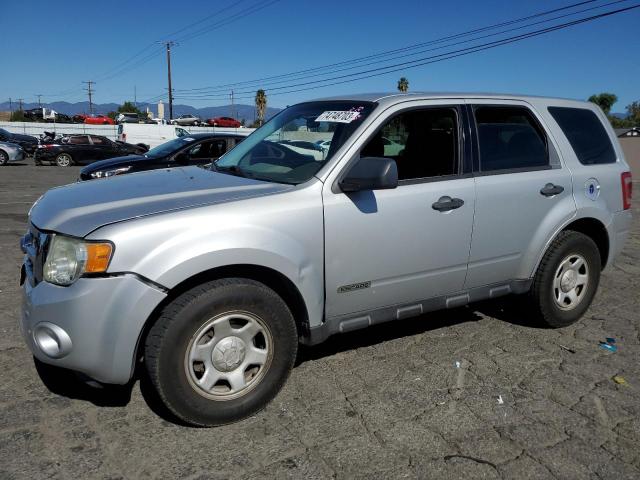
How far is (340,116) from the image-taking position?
3.68 meters

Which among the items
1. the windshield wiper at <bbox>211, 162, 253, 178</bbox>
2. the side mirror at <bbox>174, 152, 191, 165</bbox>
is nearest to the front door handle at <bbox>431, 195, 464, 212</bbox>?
the windshield wiper at <bbox>211, 162, 253, 178</bbox>

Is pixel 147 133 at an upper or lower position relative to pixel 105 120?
lower

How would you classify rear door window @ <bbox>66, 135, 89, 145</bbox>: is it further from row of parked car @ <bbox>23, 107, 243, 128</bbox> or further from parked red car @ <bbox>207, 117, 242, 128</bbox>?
parked red car @ <bbox>207, 117, 242, 128</bbox>

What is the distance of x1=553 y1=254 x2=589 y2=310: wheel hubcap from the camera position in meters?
4.45

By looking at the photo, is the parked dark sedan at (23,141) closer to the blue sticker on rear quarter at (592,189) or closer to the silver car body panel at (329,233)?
the silver car body panel at (329,233)

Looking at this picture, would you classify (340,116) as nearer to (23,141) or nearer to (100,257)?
(100,257)

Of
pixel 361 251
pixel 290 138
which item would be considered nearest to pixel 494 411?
pixel 361 251

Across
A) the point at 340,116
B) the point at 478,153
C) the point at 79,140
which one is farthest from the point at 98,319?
the point at 79,140

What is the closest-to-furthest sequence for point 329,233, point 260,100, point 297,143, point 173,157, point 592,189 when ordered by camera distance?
point 329,233
point 297,143
point 592,189
point 173,157
point 260,100

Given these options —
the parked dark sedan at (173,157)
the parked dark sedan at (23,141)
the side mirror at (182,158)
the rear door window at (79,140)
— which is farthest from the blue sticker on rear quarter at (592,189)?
the parked dark sedan at (23,141)

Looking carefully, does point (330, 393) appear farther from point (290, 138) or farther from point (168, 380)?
point (290, 138)

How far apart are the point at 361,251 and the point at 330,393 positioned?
912 mm

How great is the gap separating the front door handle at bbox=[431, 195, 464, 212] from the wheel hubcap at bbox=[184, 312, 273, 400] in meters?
1.39

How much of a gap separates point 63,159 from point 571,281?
81.9 feet
